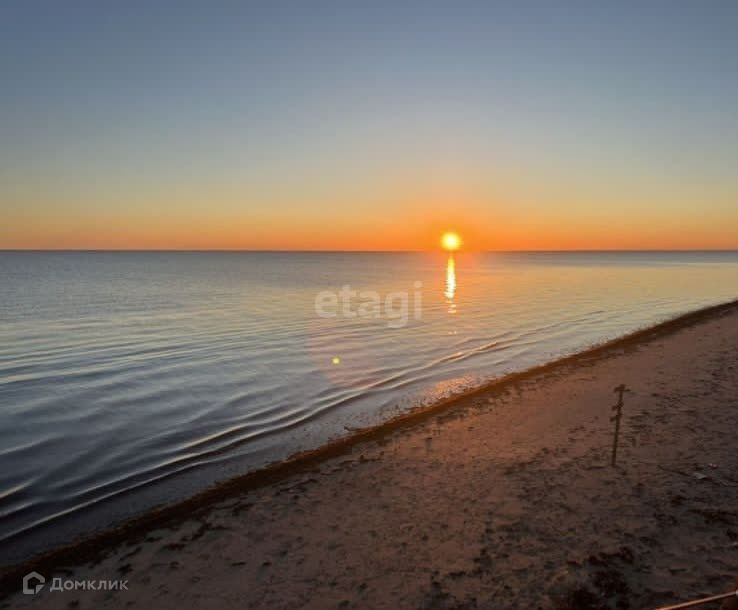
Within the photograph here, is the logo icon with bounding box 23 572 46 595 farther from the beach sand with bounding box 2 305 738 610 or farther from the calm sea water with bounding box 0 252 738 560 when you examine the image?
the calm sea water with bounding box 0 252 738 560

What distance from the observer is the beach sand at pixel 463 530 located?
779 centimetres

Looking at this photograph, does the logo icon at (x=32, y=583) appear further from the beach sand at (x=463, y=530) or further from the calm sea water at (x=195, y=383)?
the calm sea water at (x=195, y=383)

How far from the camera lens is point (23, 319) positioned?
4059cm

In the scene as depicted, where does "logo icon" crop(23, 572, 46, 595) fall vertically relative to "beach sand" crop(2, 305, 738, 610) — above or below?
below

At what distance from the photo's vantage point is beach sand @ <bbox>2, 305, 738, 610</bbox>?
25.6 feet

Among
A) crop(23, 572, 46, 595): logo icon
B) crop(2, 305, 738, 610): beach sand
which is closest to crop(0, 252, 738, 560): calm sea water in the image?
crop(23, 572, 46, 595): logo icon

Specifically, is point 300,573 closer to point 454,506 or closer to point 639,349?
point 454,506

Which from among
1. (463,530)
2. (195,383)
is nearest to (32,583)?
(463,530)

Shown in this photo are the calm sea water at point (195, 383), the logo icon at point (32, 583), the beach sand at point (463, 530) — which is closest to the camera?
the beach sand at point (463, 530)

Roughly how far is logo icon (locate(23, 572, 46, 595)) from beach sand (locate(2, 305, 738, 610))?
182mm

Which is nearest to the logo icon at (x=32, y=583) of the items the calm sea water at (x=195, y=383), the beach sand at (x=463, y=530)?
the beach sand at (x=463, y=530)

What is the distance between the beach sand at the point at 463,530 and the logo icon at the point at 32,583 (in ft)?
0.60

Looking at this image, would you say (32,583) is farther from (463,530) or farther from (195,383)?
(195,383)

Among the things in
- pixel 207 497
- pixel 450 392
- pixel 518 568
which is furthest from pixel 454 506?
pixel 450 392
